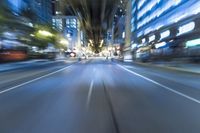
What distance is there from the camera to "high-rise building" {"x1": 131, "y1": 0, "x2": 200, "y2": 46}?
56.0 metres

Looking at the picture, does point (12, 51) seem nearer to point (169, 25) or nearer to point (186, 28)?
point (186, 28)

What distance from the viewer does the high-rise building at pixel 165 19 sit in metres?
56.0

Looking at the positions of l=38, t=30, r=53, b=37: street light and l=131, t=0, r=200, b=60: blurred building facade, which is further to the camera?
l=38, t=30, r=53, b=37: street light

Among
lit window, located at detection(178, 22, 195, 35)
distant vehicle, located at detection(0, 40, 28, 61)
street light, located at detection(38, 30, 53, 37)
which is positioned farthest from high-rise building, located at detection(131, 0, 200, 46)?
distant vehicle, located at detection(0, 40, 28, 61)

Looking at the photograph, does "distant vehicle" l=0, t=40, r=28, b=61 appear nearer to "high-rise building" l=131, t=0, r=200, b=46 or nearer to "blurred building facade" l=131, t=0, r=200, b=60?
"blurred building facade" l=131, t=0, r=200, b=60

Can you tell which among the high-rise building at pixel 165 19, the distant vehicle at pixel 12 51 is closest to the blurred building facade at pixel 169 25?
the high-rise building at pixel 165 19

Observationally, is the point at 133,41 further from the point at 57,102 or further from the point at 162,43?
the point at 57,102

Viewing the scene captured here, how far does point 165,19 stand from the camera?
76.3m

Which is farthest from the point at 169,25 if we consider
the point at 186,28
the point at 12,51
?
the point at 12,51

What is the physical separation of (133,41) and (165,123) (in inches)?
4424

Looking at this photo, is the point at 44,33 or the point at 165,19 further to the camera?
the point at 165,19

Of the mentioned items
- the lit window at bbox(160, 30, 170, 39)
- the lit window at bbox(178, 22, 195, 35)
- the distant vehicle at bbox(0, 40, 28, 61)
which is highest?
the lit window at bbox(178, 22, 195, 35)

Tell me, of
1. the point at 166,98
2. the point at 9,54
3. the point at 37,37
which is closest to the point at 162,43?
the point at 37,37

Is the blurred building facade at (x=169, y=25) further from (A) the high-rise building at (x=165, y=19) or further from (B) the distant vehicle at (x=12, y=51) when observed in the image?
(B) the distant vehicle at (x=12, y=51)
